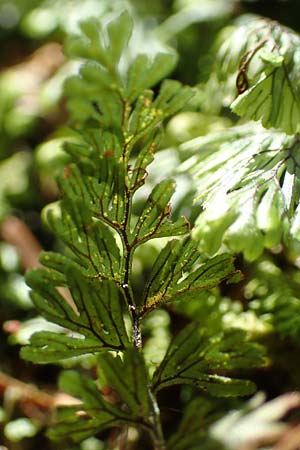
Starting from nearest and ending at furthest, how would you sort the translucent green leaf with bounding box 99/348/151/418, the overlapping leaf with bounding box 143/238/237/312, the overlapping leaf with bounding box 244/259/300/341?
the translucent green leaf with bounding box 99/348/151/418 → the overlapping leaf with bounding box 143/238/237/312 → the overlapping leaf with bounding box 244/259/300/341

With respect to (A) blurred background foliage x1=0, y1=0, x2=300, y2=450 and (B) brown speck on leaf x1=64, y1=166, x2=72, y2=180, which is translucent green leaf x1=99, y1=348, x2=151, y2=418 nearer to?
(A) blurred background foliage x1=0, y1=0, x2=300, y2=450

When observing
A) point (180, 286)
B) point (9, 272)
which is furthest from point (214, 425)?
point (9, 272)

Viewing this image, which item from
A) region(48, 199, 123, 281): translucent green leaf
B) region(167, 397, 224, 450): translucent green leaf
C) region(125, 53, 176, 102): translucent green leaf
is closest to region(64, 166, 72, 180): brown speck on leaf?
region(48, 199, 123, 281): translucent green leaf

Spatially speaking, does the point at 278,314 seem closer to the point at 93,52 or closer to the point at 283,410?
the point at 283,410

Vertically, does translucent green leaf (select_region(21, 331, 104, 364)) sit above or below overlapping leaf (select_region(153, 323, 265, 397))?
above

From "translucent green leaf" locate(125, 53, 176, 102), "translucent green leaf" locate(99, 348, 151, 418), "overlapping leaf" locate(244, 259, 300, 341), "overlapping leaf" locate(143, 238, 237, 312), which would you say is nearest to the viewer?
"translucent green leaf" locate(99, 348, 151, 418)

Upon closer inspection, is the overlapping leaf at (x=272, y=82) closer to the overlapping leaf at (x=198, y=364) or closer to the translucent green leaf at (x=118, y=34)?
the translucent green leaf at (x=118, y=34)

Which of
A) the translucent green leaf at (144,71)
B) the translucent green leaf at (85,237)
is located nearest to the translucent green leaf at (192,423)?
the translucent green leaf at (85,237)
